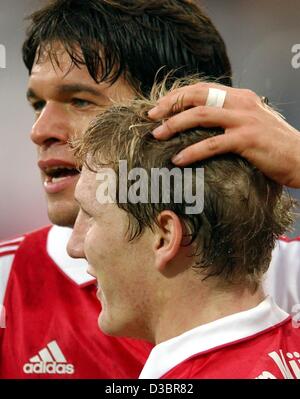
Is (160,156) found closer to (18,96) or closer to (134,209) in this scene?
(134,209)

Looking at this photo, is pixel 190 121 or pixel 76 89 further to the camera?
pixel 76 89

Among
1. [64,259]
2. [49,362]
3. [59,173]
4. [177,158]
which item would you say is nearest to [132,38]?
[59,173]

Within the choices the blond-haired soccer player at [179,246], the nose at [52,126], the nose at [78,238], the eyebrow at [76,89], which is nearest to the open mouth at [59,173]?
the nose at [52,126]

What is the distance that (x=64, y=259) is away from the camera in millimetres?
1770

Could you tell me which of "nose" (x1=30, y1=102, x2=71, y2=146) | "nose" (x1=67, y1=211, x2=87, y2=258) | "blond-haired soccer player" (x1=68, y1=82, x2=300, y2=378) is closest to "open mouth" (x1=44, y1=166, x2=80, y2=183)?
"nose" (x1=30, y1=102, x2=71, y2=146)

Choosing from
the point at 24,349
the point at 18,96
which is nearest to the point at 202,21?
the point at 24,349

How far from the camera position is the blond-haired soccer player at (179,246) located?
3.51ft

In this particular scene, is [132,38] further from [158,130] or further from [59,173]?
[158,130]

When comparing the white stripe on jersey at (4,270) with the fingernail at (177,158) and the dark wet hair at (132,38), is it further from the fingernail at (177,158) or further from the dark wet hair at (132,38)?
the fingernail at (177,158)

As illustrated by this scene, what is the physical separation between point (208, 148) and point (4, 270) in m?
0.89

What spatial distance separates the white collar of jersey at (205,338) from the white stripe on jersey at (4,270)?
758 millimetres

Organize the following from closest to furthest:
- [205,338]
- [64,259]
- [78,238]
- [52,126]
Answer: [205,338] < [78,238] < [52,126] < [64,259]

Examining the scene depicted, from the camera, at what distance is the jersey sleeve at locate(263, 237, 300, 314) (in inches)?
68.9
